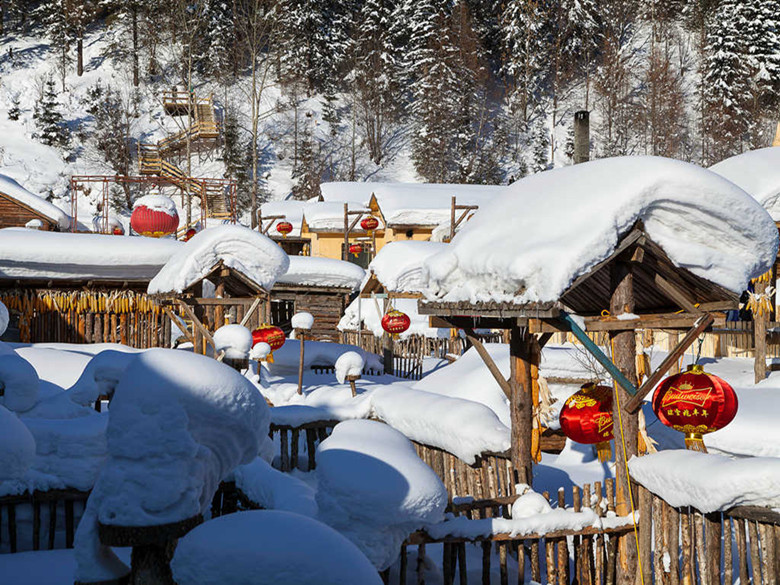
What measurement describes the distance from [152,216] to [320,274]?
25.7 ft

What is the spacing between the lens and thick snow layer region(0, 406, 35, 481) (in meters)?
3.10

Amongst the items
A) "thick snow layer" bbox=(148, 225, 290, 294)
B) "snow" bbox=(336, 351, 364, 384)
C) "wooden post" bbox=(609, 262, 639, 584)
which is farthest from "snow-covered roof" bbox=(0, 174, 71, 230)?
"wooden post" bbox=(609, 262, 639, 584)

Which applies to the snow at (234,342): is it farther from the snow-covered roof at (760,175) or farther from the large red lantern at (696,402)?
the snow-covered roof at (760,175)

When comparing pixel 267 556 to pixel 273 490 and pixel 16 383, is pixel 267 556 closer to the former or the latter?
pixel 273 490

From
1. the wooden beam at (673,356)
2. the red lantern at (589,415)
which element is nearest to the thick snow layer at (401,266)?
the red lantern at (589,415)

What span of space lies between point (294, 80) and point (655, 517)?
2003 inches

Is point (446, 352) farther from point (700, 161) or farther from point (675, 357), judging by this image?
point (700, 161)

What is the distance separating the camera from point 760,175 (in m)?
13.0

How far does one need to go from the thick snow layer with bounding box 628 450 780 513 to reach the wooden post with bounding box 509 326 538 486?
1583 mm

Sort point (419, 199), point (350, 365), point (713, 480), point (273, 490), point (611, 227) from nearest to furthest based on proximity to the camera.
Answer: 1. point (713, 480)
2. point (611, 227)
3. point (273, 490)
4. point (350, 365)
5. point (419, 199)

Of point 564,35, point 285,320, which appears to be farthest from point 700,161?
point 285,320

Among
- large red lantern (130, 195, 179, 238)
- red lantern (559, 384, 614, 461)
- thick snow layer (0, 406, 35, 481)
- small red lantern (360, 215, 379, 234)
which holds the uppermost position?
small red lantern (360, 215, 379, 234)

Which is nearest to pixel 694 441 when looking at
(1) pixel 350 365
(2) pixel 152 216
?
(1) pixel 350 365

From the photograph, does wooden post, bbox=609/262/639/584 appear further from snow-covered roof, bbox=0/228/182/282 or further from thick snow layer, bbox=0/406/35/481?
snow-covered roof, bbox=0/228/182/282
